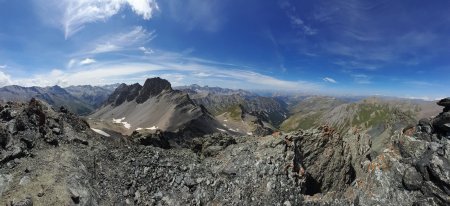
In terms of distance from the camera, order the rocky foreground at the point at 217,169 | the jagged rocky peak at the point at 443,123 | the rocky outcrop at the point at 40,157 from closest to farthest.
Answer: the rocky outcrop at the point at 40,157 < the rocky foreground at the point at 217,169 < the jagged rocky peak at the point at 443,123

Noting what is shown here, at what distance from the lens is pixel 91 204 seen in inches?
814

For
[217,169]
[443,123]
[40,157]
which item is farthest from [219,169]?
[443,123]

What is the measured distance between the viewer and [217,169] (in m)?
27.1

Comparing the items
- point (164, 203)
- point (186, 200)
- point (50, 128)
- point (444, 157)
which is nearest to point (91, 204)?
point (164, 203)

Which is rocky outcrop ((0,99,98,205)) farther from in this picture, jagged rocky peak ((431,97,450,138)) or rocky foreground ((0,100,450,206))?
jagged rocky peak ((431,97,450,138))

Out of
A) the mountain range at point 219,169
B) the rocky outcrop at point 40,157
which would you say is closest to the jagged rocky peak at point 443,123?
the mountain range at point 219,169

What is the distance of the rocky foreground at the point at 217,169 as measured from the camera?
21344 mm

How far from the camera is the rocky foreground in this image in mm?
21344

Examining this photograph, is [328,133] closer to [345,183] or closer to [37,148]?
[345,183]

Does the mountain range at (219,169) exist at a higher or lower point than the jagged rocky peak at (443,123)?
lower

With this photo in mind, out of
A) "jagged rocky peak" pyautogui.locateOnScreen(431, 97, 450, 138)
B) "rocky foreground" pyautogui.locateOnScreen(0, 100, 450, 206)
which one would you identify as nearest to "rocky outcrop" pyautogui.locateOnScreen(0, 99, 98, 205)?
"rocky foreground" pyautogui.locateOnScreen(0, 100, 450, 206)

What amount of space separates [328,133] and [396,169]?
23.4 ft

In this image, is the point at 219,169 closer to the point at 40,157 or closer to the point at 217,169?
the point at 217,169

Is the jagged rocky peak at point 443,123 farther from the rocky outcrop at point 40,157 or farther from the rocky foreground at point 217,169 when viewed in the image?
the rocky outcrop at point 40,157
